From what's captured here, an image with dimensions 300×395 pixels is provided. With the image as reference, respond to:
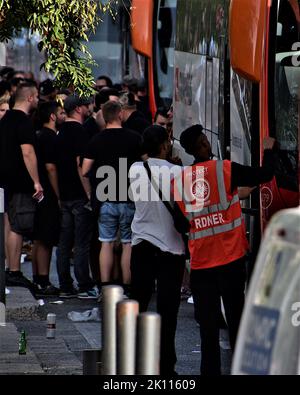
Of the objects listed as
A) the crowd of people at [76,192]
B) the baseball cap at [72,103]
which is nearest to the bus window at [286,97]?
the crowd of people at [76,192]

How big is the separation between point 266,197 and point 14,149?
4127mm

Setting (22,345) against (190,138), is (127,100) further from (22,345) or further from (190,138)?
(190,138)

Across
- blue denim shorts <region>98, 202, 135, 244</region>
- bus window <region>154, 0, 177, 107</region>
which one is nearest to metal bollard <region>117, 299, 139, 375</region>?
blue denim shorts <region>98, 202, 135, 244</region>

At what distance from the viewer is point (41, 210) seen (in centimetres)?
1420

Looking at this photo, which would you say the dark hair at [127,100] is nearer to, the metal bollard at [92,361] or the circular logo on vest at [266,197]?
the circular logo on vest at [266,197]

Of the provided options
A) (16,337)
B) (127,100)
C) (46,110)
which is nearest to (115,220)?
(46,110)

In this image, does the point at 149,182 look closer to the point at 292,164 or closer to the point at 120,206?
the point at 292,164

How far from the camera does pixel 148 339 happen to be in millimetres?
5465

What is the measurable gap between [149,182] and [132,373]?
151 inches

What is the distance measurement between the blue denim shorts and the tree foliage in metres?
3.55

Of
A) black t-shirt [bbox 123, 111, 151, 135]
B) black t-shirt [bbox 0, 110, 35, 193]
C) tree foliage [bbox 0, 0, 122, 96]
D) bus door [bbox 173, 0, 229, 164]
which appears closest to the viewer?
tree foliage [bbox 0, 0, 122, 96]

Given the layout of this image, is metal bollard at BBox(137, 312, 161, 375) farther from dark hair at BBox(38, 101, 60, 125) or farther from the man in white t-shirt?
dark hair at BBox(38, 101, 60, 125)

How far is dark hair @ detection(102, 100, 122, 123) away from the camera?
43.0ft
